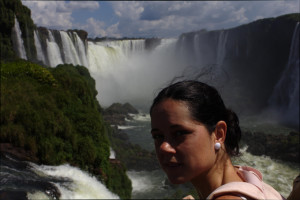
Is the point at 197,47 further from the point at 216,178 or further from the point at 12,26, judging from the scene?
the point at 216,178

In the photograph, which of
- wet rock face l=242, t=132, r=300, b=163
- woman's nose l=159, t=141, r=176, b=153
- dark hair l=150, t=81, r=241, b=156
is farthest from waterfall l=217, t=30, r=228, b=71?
woman's nose l=159, t=141, r=176, b=153

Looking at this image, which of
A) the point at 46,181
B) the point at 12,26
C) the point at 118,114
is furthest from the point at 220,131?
the point at 118,114

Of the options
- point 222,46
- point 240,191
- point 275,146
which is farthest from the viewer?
point 222,46

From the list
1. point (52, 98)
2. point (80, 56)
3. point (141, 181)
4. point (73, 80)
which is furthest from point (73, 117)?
point (80, 56)

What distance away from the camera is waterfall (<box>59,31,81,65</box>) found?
35.7 meters

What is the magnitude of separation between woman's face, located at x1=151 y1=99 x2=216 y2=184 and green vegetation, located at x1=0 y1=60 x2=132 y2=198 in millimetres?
8108

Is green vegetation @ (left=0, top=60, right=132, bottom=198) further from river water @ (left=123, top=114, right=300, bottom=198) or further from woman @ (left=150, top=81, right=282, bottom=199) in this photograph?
woman @ (left=150, top=81, right=282, bottom=199)

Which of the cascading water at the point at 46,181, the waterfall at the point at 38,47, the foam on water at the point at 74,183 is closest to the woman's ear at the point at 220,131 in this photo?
the cascading water at the point at 46,181

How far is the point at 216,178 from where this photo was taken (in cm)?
153

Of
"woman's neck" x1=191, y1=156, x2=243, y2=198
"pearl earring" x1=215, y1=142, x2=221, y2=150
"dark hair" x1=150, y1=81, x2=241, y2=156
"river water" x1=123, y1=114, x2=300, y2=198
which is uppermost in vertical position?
"dark hair" x1=150, y1=81, x2=241, y2=156

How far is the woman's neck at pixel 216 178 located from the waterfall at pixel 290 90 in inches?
1382

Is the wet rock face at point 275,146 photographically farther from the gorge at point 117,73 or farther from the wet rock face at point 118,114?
the wet rock face at point 118,114

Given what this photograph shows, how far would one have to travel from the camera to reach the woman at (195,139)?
1.43 metres

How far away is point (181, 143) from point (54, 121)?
29.4 ft
